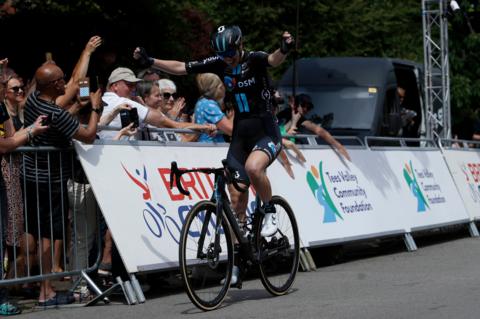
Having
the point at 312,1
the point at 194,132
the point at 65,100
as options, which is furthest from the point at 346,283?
the point at 312,1

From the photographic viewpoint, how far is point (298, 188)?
41.2 feet

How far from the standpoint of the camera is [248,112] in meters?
9.91

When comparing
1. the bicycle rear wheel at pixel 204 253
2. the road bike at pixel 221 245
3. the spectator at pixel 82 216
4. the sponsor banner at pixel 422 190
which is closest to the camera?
the bicycle rear wheel at pixel 204 253

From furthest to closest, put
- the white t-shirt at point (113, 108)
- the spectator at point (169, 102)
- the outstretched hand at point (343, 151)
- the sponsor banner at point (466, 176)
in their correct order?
the sponsor banner at point (466, 176) < the outstretched hand at point (343, 151) < the spectator at point (169, 102) < the white t-shirt at point (113, 108)

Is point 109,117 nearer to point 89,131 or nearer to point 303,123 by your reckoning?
point 89,131

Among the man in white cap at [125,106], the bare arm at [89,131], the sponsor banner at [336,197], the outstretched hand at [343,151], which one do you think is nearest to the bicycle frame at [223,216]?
the bare arm at [89,131]

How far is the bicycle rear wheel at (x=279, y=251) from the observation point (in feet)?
32.0

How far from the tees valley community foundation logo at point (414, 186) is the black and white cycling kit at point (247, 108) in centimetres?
554

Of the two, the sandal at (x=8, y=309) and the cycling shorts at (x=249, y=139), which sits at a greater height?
the cycling shorts at (x=249, y=139)

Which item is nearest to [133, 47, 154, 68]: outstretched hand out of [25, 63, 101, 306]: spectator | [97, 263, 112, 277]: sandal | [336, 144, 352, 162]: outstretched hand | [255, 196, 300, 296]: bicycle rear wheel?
[25, 63, 101, 306]: spectator

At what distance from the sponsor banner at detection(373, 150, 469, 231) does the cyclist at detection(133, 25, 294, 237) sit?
4865 millimetres

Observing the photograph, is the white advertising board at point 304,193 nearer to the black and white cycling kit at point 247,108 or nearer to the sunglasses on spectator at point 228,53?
the black and white cycling kit at point 247,108

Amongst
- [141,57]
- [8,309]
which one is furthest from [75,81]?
[8,309]

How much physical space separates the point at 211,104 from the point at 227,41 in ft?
8.21
